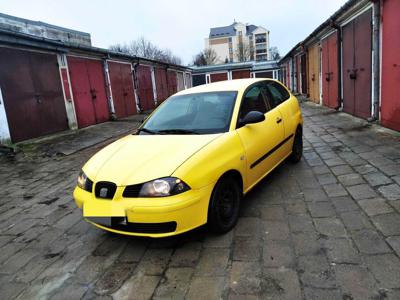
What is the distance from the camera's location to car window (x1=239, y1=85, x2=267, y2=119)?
149 inches

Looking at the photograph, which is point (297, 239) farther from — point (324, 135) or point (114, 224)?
point (324, 135)

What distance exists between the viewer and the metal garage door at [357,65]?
7.88 metres

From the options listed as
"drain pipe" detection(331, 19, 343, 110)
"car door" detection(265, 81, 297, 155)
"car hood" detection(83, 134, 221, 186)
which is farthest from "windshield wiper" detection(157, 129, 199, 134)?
"drain pipe" detection(331, 19, 343, 110)

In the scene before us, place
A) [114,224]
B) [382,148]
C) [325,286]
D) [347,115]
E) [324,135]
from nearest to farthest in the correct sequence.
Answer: [325,286] → [114,224] → [382,148] → [324,135] → [347,115]

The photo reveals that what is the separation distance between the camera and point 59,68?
432 inches

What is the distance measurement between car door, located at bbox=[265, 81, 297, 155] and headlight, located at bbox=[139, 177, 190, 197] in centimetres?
225

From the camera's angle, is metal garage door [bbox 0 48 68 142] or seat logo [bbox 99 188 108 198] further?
metal garage door [bbox 0 48 68 142]

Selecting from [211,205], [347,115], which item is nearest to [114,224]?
[211,205]

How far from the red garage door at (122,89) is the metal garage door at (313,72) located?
360 inches

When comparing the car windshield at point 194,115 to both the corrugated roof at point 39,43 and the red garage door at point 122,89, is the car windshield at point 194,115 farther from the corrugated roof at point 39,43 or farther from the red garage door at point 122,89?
the red garage door at point 122,89

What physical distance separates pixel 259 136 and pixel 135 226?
1836 mm

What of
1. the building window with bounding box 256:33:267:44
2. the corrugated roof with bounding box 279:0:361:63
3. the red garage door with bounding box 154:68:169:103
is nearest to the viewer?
the corrugated roof with bounding box 279:0:361:63

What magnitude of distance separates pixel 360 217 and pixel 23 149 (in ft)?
26.7

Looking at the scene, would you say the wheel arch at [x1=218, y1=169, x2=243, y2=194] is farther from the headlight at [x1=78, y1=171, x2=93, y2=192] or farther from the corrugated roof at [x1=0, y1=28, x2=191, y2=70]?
the corrugated roof at [x1=0, y1=28, x2=191, y2=70]
